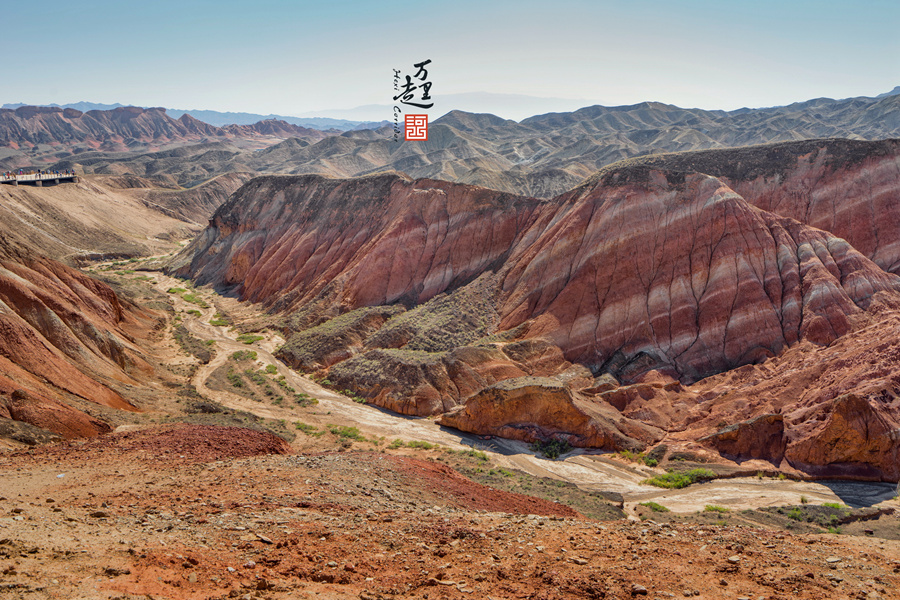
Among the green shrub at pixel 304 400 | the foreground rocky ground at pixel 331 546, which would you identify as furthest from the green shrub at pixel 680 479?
the green shrub at pixel 304 400

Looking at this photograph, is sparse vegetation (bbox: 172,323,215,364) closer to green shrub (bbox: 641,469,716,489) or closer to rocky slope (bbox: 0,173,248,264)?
rocky slope (bbox: 0,173,248,264)

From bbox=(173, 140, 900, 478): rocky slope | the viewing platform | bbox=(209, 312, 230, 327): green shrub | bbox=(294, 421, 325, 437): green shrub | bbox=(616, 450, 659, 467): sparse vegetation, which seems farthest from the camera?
the viewing platform

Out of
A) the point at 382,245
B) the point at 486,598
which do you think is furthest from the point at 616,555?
the point at 382,245

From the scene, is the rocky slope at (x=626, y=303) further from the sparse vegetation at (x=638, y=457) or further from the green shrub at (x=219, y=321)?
the green shrub at (x=219, y=321)

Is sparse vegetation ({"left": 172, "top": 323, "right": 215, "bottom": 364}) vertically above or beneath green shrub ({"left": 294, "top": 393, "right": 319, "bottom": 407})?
above

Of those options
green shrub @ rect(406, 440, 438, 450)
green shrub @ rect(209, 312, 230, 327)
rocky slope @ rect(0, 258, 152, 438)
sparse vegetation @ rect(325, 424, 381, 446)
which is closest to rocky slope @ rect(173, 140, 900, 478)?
green shrub @ rect(406, 440, 438, 450)

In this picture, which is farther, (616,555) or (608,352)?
(608,352)

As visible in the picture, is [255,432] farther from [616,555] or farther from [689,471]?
[689,471]
